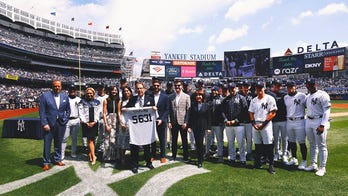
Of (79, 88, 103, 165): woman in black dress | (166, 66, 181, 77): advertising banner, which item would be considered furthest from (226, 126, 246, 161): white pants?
(166, 66, 181, 77): advertising banner

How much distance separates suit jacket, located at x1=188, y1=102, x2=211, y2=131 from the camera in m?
6.13

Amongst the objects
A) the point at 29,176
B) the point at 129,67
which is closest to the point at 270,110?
the point at 29,176

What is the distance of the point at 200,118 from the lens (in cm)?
613

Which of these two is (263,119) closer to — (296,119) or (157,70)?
(296,119)

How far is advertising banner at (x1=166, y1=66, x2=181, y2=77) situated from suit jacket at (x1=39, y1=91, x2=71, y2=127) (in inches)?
1922

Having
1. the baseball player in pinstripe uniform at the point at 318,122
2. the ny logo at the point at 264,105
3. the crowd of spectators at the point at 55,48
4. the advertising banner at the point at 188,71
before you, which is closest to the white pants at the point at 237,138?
the ny logo at the point at 264,105

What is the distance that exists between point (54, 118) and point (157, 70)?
48272 millimetres

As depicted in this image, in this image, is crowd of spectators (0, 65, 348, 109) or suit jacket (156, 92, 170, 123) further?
crowd of spectators (0, 65, 348, 109)

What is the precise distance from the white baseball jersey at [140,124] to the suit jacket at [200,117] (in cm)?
107

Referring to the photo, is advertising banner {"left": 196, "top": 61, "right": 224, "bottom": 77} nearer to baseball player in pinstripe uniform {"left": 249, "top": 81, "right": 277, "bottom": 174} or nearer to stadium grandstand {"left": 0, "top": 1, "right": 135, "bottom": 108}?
stadium grandstand {"left": 0, "top": 1, "right": 135, "bottom": 108}

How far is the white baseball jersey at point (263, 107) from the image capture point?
5.54 m

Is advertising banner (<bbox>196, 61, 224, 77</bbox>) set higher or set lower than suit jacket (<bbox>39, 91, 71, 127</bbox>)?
higher

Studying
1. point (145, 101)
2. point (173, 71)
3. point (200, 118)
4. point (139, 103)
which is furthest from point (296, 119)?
point (173, 71)

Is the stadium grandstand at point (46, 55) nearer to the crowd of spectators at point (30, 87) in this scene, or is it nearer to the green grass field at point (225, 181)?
the crowd of spectators at point (30, 87)
